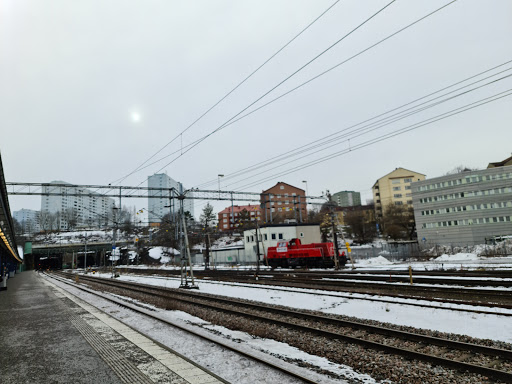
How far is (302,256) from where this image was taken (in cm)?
3619

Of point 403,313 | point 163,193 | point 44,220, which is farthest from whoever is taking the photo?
point 44,220

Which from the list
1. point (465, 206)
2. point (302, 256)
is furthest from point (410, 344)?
point (465, 206)

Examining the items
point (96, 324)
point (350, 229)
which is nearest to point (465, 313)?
point (96, 324)

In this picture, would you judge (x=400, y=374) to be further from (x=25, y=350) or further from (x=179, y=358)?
(x=25, y=350)

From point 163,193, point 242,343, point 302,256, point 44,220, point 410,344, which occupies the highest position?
point 44,220

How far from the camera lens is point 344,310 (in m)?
12.2

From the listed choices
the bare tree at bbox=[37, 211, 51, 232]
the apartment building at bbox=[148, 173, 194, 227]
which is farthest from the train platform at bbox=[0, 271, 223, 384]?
the bare tree at bbox=[37, 211, 51, 232]

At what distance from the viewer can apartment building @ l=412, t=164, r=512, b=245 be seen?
57.3 metres

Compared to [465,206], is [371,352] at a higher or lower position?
lower

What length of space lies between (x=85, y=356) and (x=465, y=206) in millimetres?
68949

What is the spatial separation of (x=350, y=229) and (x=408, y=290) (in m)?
71.1

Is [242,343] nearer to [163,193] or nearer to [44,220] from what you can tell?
[163,193]

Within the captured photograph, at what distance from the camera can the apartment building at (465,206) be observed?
57312 millimetres

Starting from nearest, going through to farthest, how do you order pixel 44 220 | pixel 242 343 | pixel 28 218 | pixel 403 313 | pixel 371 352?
pixel 371 352 → pixel 242 343 → pixel 403 313 → pixel 44 220 → pixel 28 218
